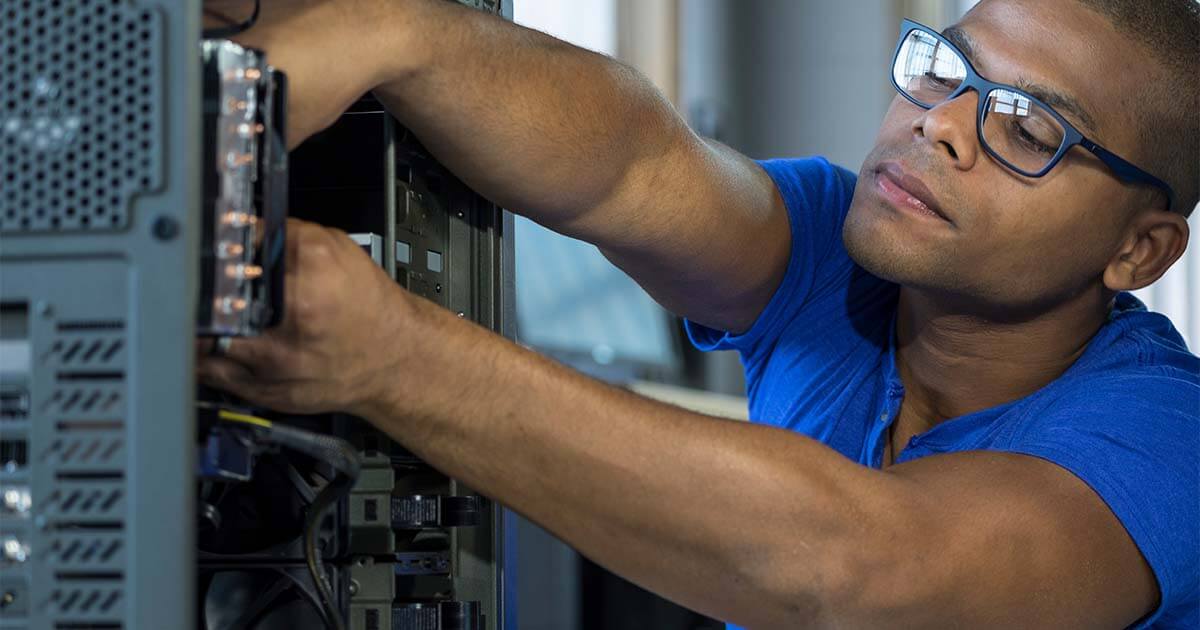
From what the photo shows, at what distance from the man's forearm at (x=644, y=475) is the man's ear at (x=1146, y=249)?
2.19 feet

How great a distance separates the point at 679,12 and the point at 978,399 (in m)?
3.62

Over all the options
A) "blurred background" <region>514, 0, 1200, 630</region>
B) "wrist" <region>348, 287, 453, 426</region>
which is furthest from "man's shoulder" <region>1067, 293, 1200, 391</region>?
"blurred background" <region>514, 0, 1200, 630</region>

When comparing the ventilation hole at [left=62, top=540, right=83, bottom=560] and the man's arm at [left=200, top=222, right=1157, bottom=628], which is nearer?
the ventilation hole at [left=62, top=540, right=83, bottom=560]

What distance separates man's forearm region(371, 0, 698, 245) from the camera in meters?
1.03

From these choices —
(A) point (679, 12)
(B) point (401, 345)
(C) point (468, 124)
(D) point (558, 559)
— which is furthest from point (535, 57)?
(A) point (679, 12)

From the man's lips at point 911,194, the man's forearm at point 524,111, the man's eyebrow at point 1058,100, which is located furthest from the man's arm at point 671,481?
the man's eyebrow at point 1058,100

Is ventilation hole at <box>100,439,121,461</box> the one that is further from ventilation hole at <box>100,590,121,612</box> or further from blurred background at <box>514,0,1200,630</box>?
blurred background at <box>514,0,1200,630</box>

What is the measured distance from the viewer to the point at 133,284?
0.68 metres

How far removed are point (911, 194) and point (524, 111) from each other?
464 mm

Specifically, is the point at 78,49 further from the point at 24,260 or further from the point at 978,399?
the point at 978,399

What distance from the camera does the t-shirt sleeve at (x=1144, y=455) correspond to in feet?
3.83

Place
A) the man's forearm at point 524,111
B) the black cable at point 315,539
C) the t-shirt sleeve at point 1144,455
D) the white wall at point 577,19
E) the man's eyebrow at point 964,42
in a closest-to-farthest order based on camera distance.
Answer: the black cable at point 315,539, the man's forearm at point 524,111, the t-shirt sleeve at point 1144,455, the man's eyebrow at point 964,42, the white wall at point 577,19

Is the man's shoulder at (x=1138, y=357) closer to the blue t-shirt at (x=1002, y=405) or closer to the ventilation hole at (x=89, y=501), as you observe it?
the blue t-shirt at (x=1002, y=405)

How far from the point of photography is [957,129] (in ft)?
4.51
